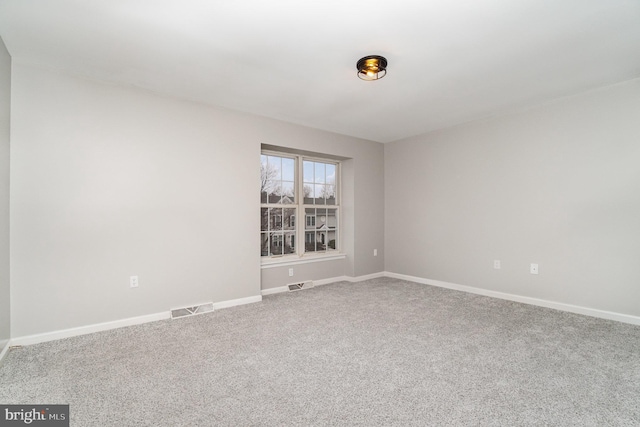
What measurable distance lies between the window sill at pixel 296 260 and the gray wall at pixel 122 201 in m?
0.35

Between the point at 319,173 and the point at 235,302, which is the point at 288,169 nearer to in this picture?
the point at 319,173

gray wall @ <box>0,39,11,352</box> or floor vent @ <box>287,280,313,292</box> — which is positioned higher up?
gray wall @ <box>0,39,11,352</box>

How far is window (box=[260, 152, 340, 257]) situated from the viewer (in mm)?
4430

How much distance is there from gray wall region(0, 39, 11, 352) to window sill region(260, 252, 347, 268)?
2.44 metres

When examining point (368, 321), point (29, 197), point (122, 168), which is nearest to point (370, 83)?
point (368, 321)

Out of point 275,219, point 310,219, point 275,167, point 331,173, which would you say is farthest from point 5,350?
point 331,173

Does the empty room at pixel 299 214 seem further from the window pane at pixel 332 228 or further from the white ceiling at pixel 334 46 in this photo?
the window pane at pixel 332 228

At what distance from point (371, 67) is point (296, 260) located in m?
2.84

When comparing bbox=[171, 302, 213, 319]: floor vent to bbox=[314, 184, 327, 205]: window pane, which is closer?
bbox=[171, 302, 213, 319]: floor vent

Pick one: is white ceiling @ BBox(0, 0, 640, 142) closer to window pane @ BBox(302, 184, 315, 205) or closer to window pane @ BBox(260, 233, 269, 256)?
window pane @ BBox(302, 184, 315, 205)

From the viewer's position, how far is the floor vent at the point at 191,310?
3277mm

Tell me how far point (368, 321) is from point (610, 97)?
336 centimetres

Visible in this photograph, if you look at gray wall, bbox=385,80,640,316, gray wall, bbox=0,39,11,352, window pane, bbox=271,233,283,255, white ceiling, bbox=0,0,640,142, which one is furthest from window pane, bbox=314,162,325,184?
gray wall, bbox=0,39,11,352

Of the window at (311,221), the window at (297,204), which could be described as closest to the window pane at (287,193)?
the window at (297,204)
